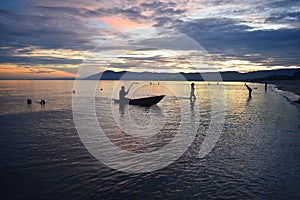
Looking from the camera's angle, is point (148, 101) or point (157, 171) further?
point (148, 101)

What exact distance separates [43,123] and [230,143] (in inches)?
591

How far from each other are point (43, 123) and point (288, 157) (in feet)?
58.7

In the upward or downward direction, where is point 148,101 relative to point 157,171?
upward

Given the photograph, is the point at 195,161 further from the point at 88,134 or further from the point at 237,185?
the point at 88,134

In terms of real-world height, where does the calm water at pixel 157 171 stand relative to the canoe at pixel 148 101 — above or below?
below

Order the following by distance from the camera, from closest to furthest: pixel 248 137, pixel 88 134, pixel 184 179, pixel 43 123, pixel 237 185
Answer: pixel 237 185 < pixel 184 179 < pixel 248 137 < pixel 88 134 < pixel 43 123

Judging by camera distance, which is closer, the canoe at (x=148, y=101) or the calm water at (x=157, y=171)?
the calm water at (x=157, y=171)

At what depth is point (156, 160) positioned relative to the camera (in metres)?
11.3

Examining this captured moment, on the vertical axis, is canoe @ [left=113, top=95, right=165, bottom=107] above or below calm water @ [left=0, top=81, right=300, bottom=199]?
above

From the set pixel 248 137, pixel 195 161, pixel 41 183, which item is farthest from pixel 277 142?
pixel 41 183

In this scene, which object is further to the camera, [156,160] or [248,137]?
[248,137]

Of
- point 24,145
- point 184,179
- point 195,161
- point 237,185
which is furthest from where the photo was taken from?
point 24,145

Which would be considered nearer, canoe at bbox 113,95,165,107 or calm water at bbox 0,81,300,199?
calm water at bbox 0,81,300,199

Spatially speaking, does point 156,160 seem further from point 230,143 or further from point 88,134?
point 88,134
